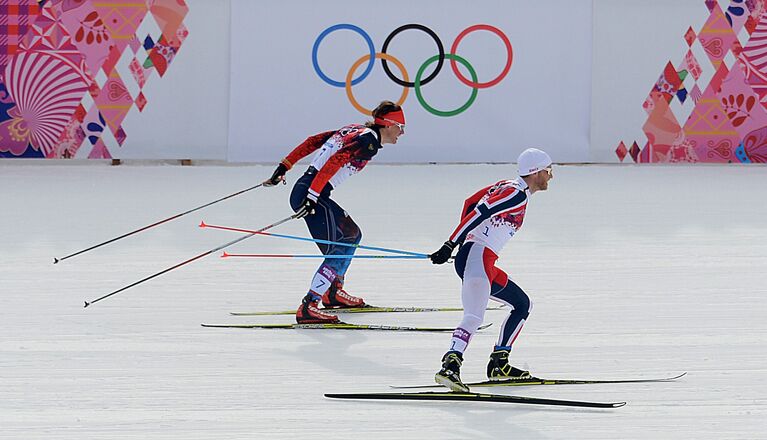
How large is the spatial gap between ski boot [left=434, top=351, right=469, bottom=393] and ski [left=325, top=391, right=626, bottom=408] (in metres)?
0.03

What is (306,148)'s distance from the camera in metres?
7.26

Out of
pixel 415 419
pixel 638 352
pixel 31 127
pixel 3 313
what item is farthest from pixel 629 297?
pixel 31 127

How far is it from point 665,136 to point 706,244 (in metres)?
5.60

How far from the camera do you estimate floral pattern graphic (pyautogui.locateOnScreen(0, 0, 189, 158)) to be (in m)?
14.5

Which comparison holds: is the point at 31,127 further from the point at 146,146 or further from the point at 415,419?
the point at 415,419

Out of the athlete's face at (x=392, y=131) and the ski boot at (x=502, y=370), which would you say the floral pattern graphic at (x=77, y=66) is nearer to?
the athlete's face at (x=392, y=131)

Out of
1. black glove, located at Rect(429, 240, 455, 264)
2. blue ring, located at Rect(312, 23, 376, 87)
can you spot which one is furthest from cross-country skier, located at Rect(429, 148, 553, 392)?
blue ring, located at Rect(312, 23, 376, 87)

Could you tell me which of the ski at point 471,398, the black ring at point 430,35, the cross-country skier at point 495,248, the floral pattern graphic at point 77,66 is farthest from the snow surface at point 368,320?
the black ring at point 430,35

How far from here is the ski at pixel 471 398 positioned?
17.2 feet

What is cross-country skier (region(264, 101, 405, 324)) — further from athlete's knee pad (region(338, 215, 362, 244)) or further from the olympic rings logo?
the olympic rings logo

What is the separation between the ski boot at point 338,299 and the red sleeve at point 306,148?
2.41 ft

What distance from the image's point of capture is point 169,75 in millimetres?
14656

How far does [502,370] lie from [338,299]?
189cm

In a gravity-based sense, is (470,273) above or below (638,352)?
above
